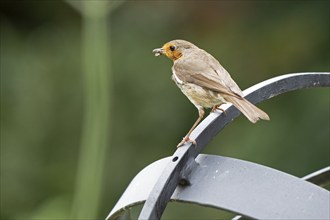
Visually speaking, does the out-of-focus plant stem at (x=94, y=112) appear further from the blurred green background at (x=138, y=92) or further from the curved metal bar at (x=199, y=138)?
the curved metal bar at (x=199, y=138)

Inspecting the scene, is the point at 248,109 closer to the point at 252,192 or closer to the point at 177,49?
the point at 252,192

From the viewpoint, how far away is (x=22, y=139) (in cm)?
402

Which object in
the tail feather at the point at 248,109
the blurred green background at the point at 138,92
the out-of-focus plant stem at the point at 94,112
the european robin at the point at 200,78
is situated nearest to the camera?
the tail feather at the point at 248,109

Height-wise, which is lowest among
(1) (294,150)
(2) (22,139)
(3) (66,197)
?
(1) (294,150)

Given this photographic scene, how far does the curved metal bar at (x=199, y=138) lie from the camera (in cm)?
143

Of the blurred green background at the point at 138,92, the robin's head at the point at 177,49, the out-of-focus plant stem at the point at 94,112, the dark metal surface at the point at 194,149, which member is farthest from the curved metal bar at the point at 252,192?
the blurred green background at the point at 138,92

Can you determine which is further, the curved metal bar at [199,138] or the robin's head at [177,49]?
the robin's head at [177,49]

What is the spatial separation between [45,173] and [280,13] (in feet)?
4.64

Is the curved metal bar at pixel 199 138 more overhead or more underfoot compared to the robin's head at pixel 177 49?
more underfoot

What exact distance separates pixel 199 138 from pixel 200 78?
748 millimetres

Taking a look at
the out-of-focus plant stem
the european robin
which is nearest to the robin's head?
the european robin

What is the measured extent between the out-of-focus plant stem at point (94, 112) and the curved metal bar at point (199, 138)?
1.47m

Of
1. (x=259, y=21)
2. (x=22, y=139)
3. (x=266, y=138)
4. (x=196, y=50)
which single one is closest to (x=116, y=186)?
(x=22, y=139)

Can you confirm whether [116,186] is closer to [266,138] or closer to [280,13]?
[266,138]
